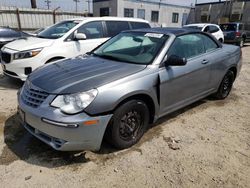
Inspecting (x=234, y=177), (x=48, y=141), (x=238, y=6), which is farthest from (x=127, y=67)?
(x=238, y=6)

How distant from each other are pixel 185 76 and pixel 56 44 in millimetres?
3313

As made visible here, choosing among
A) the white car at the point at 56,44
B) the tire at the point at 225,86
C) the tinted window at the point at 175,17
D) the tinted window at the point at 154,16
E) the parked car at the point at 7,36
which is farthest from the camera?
the tinted window at the point at 175,17

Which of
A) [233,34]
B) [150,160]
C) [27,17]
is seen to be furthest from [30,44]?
[233,34]

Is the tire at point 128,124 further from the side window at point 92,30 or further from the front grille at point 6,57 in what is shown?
the front grille at point 6,57

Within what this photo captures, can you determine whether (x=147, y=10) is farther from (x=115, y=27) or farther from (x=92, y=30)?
(x=92, y=30)

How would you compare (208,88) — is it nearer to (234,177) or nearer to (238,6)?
(234,177)

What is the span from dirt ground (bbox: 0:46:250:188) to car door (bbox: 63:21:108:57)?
8.00ft

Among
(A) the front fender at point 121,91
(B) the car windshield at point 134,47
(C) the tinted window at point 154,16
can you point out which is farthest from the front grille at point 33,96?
(C) the tinted window at point 154,16

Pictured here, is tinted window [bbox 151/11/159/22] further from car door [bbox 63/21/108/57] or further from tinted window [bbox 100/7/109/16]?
car door [bbox 63/21/108/57]

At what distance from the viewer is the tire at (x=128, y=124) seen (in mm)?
2807

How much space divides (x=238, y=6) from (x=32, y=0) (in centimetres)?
2424

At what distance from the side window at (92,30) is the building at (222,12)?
26528mm

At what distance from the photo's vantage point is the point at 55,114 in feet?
8.30

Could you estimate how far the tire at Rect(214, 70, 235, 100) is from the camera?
15.7ft
